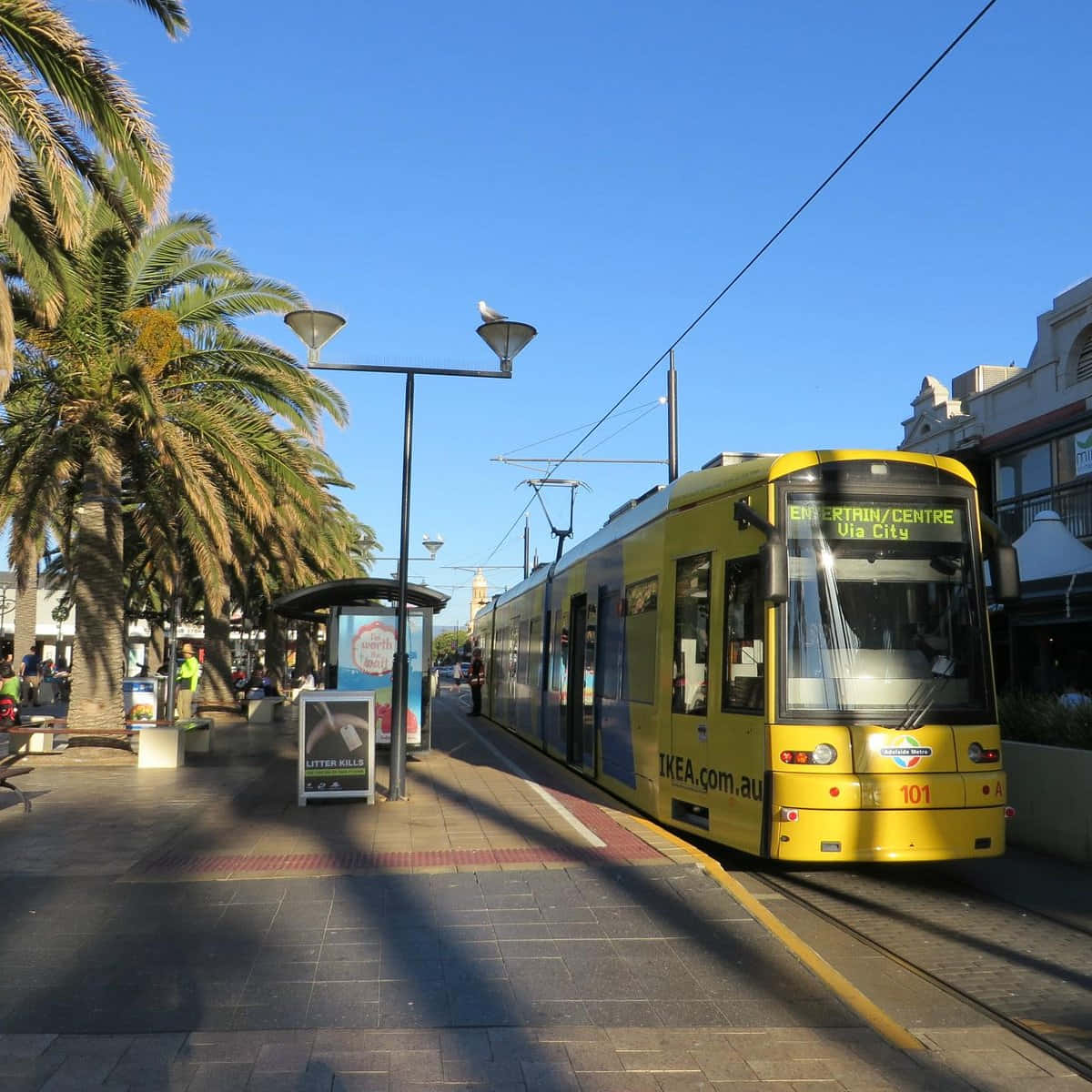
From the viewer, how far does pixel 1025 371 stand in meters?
23.8

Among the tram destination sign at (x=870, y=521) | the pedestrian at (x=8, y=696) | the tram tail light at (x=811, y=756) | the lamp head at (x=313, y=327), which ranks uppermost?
the lamp head at (x=313, y=327)

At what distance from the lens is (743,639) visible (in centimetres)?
883

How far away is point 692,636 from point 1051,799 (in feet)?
12.1

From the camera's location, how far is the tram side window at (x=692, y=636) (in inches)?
375

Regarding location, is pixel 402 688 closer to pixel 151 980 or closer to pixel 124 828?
pixel 124 828

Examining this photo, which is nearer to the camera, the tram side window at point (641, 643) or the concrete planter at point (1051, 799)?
the concrete planter at point (1051, 799)

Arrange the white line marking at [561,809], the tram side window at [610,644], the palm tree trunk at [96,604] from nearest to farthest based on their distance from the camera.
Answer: the white line marking at [561,809] → the tram side window at [610,644] → the palm tree trunk at [96,604]

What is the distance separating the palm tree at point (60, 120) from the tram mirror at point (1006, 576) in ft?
28.4

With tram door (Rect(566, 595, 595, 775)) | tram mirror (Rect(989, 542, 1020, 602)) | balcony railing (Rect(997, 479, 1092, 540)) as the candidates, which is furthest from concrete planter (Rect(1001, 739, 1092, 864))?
Answer: balcony railing (Rect(997, 479, 1092, 540))

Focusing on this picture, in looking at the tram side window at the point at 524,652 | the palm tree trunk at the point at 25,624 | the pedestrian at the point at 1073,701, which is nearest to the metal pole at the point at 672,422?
the tram side window at the point at 524,652

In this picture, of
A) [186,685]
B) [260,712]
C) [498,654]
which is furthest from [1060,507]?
[186,685]

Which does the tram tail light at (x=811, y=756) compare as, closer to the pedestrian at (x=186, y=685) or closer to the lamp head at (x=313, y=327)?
the lamp head at (x=313, y=327)

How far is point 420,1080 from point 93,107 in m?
9.82

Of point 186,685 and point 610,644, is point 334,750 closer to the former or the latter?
point 610,644
